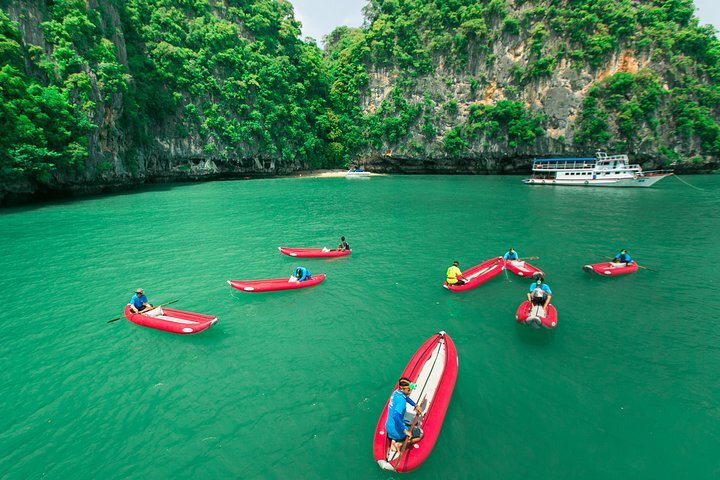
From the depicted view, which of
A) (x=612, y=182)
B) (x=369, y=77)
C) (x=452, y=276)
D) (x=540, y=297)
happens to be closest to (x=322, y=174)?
(x=369, y=77)

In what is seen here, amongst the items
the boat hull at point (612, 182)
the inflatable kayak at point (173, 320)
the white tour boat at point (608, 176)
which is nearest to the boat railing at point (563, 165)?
the white tour boat at point (608, 176)

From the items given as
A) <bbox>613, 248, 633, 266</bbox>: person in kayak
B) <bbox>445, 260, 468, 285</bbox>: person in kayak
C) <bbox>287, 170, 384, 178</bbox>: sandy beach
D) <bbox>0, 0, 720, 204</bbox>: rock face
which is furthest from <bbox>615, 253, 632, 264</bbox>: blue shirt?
<bbox>287, 170, 384, 178</bbox>: sandy beach

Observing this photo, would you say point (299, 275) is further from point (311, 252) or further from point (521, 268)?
point (521, 268)

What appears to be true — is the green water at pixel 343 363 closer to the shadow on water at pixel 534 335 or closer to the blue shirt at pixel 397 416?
the shadow on water at pixel 534 335

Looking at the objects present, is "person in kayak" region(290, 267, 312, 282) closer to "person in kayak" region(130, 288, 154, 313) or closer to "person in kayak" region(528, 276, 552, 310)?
"person in kayak" region(130, 288, 154, 313)

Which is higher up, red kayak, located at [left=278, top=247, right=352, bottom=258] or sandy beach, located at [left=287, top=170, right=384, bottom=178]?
sandy beach, located at [left=287, top=170, right=384, bottom=178]

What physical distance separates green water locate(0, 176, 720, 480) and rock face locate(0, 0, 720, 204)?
35.4m

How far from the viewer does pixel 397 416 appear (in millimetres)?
6812

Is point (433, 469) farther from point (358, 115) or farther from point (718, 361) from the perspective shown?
point (358, 115)

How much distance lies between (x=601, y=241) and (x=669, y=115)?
5381 centimetres

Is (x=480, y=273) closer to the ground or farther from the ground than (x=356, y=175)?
closer to the ground

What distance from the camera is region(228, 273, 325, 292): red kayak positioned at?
14.7m

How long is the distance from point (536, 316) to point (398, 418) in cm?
696

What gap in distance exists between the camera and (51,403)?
8.66 metres
